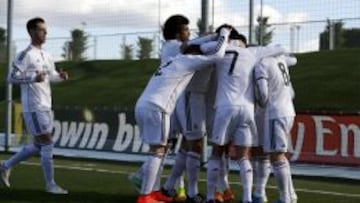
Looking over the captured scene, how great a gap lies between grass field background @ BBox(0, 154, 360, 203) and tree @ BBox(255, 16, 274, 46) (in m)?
5.02

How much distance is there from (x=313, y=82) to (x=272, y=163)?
15.3 meters

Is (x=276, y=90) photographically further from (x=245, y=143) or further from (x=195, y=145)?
(x=195, y=145)

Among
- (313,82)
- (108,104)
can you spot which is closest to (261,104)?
(313,82)

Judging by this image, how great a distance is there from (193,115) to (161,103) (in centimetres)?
63

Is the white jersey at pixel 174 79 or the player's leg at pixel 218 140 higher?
the white jersey at pixel 174 79

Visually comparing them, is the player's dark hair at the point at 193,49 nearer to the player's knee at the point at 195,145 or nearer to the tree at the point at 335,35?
the player's knee at the point at 195,145

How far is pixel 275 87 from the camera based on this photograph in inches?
309

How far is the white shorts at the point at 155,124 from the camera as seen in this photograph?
7.76 metres

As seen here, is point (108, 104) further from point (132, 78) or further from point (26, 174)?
point (26, 174)

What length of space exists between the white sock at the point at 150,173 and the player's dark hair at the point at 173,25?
4.54 feet

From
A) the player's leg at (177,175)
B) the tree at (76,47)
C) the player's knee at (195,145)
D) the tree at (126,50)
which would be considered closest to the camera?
the player's knee at (195,145)

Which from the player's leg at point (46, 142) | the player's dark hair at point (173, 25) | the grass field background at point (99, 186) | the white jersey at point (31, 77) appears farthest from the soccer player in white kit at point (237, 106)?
the white jersey at point (31, 77)

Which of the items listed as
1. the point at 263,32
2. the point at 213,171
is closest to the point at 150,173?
the point at 213,171

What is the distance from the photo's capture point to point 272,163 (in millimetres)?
7914
